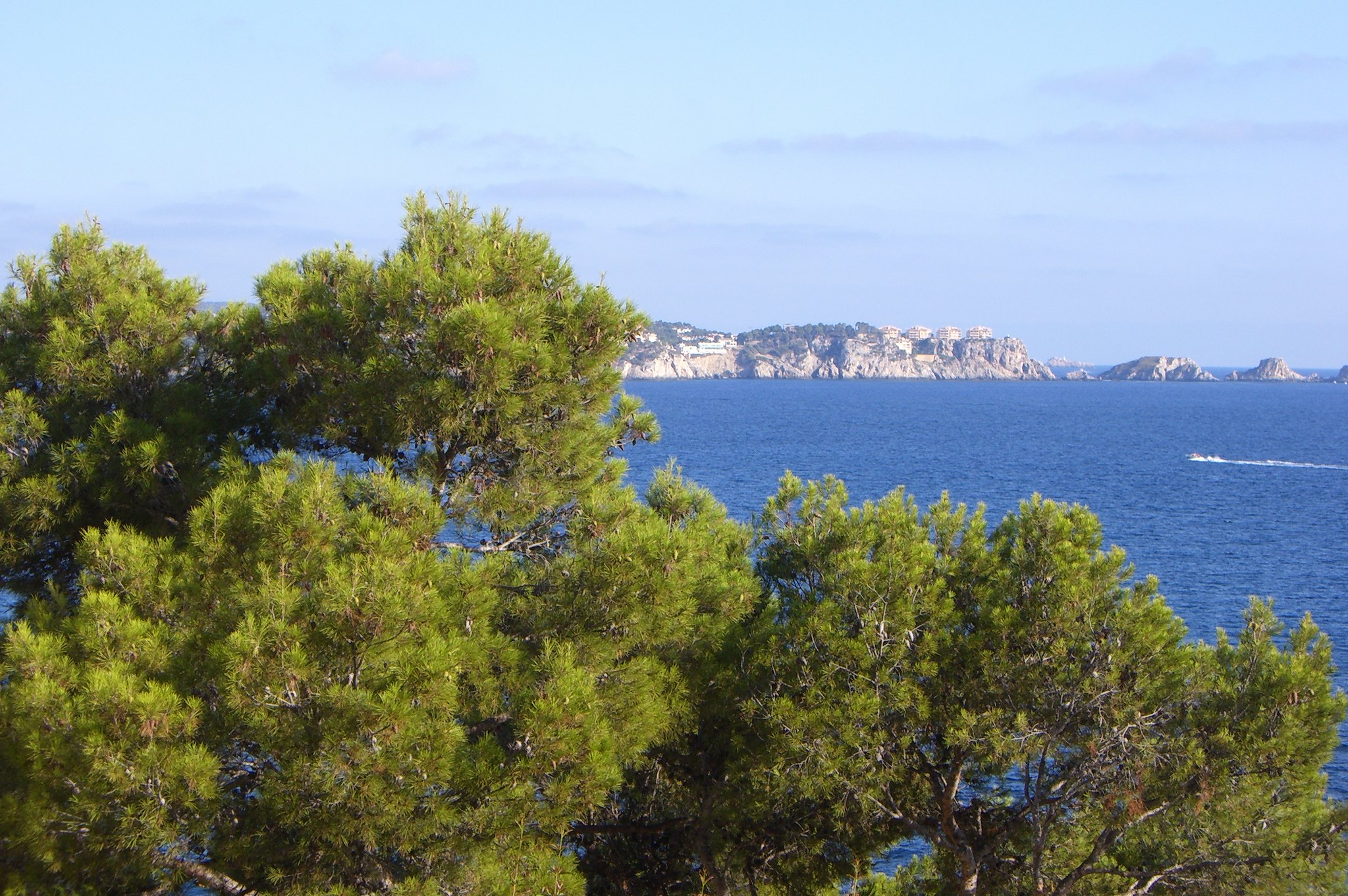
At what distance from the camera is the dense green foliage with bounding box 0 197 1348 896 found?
8.04 metres

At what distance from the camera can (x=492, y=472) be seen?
38.8ft

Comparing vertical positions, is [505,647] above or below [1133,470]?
above

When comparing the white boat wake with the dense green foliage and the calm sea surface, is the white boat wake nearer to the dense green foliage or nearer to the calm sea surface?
the calm sea surface

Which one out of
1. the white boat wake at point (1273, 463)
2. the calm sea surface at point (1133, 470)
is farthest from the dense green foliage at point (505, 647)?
the white boat wake at point (1273, 463)

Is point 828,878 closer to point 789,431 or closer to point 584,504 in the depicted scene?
point 584,504

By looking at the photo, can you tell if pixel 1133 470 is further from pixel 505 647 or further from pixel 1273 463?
pixel 505 647

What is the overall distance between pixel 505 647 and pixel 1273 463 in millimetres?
85653

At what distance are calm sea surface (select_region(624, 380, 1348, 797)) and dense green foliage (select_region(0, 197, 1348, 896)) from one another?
48.6ft

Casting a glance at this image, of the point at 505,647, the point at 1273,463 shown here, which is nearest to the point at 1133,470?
the point at 1273,463

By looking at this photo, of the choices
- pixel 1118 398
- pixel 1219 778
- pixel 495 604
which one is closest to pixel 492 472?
pixel 495 604

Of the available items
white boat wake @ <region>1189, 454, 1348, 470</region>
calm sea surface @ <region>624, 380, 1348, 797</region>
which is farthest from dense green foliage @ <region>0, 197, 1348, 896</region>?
white boat wake @ <region>1189, 454, 1348, 470</region>

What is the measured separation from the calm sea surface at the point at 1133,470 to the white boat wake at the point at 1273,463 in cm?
28

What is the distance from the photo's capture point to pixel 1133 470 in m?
77.2

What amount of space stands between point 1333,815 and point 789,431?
9275cm
